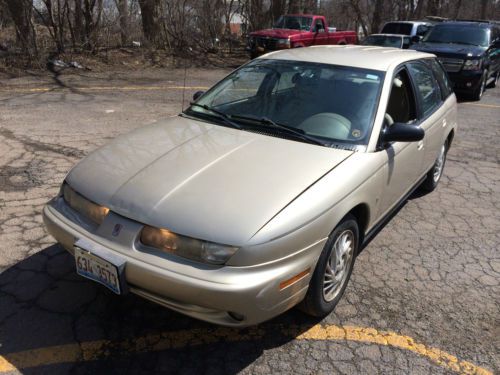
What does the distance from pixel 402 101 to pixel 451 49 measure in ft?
27.0

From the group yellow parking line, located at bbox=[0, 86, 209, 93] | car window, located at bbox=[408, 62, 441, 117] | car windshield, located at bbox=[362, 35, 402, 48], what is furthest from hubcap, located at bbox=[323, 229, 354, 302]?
car windshield, located at bbox=[362, 35, 402, 48]

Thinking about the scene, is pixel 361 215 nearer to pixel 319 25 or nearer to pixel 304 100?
pixel 304 100

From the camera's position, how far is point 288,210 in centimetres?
236

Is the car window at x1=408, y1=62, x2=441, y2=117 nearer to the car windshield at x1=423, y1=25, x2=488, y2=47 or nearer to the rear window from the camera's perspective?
the car windshield at x1=423, y1=25, x2=488, y2=47

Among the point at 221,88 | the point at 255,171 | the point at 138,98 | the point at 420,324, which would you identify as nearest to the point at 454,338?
the point at 420,324

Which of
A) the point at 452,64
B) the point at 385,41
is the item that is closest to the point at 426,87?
the point at 452,64

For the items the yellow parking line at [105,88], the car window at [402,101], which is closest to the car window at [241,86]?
the car window at [402,101]

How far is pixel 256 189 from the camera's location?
2480mm

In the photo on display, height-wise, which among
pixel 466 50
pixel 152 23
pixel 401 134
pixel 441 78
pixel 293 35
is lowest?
pixel 401 134

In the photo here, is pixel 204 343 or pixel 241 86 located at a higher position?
pixel 241 86

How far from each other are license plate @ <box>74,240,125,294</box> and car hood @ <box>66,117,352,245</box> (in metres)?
0.25

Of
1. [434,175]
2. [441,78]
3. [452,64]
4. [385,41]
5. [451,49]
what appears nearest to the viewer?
[441,78]

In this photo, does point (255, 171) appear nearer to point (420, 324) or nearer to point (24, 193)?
point (420, 324)

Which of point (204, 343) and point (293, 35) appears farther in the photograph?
point (293, 35)
